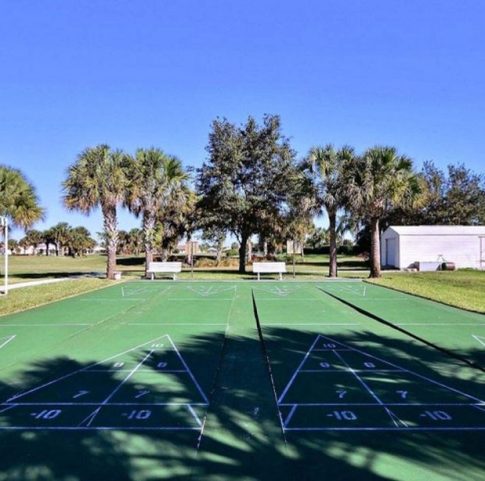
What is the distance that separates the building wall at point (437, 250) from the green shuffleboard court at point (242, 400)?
25401 mm

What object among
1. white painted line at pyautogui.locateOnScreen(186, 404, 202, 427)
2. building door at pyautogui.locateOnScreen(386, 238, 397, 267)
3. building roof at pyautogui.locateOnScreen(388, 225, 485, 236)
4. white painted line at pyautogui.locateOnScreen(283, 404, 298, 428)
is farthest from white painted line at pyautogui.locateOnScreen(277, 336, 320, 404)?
building door at pyautogui.locateOnScreen(386, 238, 397, 267)

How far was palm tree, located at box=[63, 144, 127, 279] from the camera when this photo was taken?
78.4 ft

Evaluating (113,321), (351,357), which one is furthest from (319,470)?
(113,321)

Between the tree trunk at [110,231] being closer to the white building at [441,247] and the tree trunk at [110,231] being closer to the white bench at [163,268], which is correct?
the white bench at [163,268]

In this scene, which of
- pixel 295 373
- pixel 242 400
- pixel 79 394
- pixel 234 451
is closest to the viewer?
pixel 234 451

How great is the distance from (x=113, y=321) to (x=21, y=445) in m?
6.89

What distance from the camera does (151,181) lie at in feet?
84.5

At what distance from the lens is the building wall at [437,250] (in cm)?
3553

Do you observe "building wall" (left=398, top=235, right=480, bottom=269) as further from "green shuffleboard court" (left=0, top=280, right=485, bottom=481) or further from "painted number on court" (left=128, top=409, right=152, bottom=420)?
"painted number on court" (left=128, top=409, right=152, bottom=420)

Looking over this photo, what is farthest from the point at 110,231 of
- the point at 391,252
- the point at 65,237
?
the point at 65,237

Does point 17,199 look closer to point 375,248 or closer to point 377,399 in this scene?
point 375,248

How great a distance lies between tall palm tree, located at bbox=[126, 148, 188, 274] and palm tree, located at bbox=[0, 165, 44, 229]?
474cm

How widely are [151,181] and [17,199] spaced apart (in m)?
6.64

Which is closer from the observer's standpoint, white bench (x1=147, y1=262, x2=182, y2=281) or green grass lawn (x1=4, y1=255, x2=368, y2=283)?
white bench (x1=147, y1=262, x2=182, y2=281)
